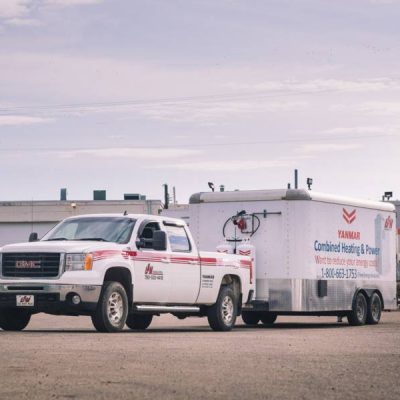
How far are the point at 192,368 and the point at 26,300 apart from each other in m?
7.66

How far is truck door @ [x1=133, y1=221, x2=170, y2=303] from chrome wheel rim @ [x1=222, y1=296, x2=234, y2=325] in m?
1.91

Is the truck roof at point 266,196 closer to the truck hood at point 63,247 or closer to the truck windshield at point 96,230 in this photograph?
the truck windshield at point 96,230

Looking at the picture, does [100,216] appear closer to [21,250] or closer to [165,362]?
[21,250]

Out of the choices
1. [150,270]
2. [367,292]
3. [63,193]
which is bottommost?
[367,292]

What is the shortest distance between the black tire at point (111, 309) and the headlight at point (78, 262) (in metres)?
0.51

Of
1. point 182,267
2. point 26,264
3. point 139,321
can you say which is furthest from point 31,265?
point 139,321

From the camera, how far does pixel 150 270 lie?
20.9 metres

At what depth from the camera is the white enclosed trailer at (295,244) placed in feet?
81.8

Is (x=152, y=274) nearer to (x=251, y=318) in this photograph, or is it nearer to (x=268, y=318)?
(x=251, y=318)

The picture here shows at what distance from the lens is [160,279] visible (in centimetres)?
2122

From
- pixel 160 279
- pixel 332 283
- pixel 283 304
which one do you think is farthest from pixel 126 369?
pixel 332 283

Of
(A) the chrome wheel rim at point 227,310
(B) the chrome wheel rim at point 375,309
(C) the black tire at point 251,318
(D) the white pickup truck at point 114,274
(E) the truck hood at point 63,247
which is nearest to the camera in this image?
(D) the white pickup truck at point 114,274

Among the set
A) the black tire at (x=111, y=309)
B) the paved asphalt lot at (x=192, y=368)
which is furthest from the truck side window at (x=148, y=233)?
the paved asphalt lot at (x=192, y=368)

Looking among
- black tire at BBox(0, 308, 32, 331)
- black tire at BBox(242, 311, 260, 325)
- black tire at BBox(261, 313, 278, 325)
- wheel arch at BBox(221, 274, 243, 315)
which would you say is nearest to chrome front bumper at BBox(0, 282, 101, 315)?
black tire at BBox(0, 308, 32, 331)
